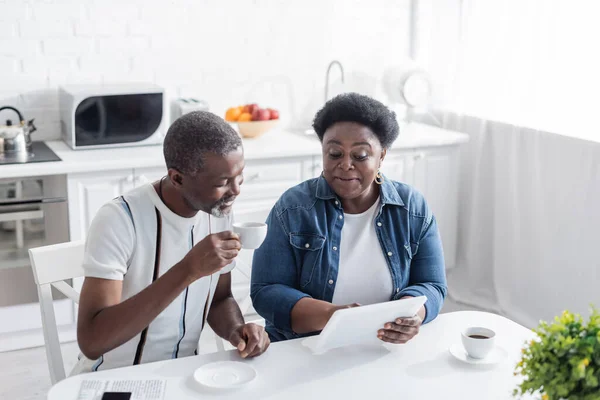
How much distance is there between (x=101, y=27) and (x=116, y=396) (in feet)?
8.10

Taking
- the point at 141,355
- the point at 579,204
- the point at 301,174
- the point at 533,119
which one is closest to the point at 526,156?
the point at 533,119

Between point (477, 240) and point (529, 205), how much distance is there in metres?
0.44

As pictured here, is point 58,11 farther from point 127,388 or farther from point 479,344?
point 479,344

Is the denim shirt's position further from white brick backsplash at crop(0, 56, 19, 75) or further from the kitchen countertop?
white brick backsplash at crop(0, 56, 19, 75)

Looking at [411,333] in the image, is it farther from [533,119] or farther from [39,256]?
[533,119]

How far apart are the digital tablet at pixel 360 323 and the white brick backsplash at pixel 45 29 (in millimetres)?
2323

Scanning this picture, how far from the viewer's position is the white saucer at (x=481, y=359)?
1.57m

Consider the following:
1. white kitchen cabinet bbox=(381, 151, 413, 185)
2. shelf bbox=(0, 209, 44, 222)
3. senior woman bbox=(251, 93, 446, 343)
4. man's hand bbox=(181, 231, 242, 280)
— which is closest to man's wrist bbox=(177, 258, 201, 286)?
man's hand bbox=(181, 231, 242, 280)

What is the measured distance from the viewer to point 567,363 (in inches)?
44.9

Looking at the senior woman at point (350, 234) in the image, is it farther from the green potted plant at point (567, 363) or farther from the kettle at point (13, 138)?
the kettle at point (13, 138)

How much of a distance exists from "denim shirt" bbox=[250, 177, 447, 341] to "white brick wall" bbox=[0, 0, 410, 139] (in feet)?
6.16

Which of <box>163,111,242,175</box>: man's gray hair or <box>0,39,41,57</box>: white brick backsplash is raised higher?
<box>0,39,41,57</box>: white brick backsplash

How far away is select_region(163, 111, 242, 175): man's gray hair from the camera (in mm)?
1595

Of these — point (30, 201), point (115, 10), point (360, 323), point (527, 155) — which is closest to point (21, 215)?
point (30, 201)
